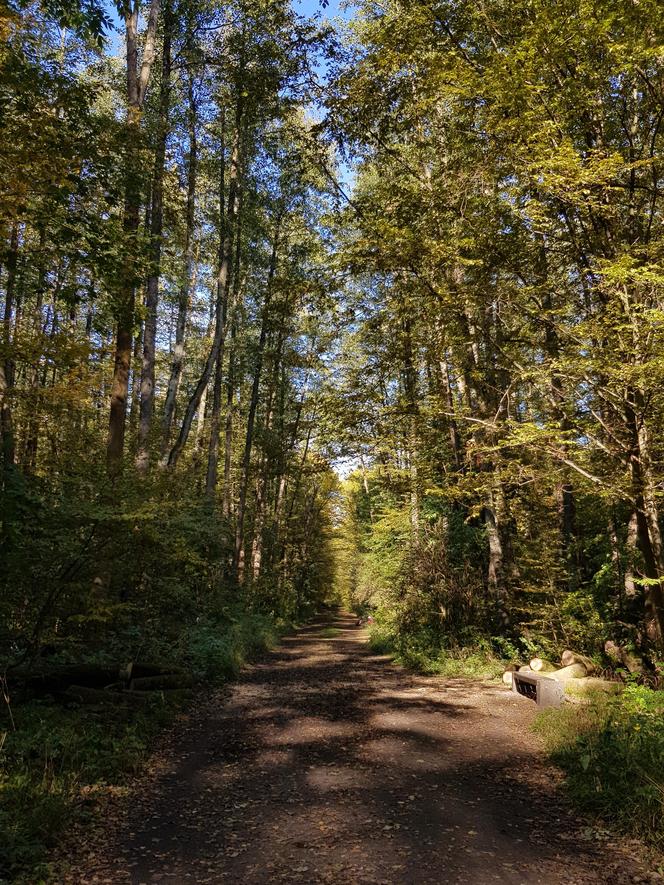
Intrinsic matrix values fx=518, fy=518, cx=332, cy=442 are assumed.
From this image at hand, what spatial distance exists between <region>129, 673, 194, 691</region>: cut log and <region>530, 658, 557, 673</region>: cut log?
6.27m

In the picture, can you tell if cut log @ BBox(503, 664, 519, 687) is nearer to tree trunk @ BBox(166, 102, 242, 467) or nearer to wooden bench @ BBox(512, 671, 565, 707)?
wooden bench @ BBox(512, 671, 565, 707)

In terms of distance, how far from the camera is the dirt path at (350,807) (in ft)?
12.7

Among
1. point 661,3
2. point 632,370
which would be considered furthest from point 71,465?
point 661,3

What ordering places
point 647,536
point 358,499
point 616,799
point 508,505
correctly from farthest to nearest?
point 358,499
point 508,505
point 647,536
point 616,799

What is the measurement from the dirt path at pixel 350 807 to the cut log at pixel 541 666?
787 millimetres

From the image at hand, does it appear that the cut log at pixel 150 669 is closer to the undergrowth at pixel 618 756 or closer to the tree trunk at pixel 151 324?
the tree trunk at pixel 151 324

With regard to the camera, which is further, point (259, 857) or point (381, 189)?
point (381, 189)

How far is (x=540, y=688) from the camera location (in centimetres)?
870

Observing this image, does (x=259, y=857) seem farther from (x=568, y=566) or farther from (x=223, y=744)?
(x=568, y=566)

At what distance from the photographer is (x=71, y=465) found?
7797mm

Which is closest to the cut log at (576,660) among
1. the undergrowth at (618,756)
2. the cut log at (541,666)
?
the cut log at (541,666)

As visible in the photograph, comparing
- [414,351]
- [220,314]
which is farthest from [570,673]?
[220,314]

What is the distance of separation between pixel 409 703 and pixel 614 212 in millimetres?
8371

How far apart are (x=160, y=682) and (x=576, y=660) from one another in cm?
697
